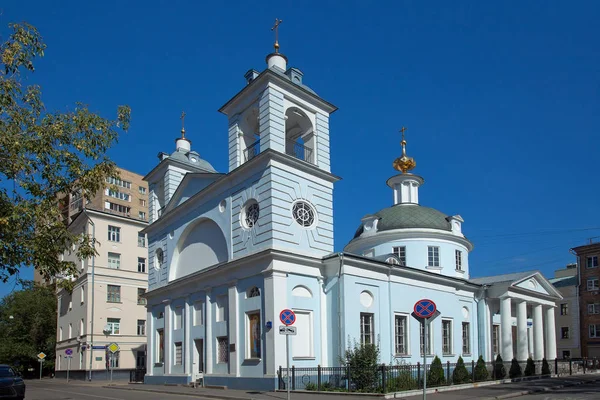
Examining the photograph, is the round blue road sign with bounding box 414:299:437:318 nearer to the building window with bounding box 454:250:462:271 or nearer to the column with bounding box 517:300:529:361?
the building window with bounding box 454:250:462:271

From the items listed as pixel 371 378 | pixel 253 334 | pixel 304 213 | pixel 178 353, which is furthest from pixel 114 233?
pixel 371 378

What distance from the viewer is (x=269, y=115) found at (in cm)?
2388

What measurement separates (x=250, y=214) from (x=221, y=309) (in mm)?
4686

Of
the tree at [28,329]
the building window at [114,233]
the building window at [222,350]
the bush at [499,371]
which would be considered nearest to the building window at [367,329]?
the building window at [222,350]

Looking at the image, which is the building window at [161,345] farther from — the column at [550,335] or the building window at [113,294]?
the column at [550,335]

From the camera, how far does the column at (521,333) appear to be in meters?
34.3

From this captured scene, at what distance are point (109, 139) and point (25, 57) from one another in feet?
8.31

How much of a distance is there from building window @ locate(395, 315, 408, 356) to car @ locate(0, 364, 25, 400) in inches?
619

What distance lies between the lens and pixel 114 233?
46.7 meters

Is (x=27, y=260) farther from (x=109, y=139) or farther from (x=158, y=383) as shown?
(x=158, y=383)

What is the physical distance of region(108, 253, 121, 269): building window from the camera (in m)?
45.7

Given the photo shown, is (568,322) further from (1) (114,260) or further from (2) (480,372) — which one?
(1) (114,260)

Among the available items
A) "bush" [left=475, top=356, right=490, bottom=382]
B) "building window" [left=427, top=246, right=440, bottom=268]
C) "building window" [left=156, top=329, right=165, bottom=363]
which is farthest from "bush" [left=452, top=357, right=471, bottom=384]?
"building window" [left=156, top=329, right=165, bottom=363]

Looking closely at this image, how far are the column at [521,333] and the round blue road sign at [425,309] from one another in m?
22.8
